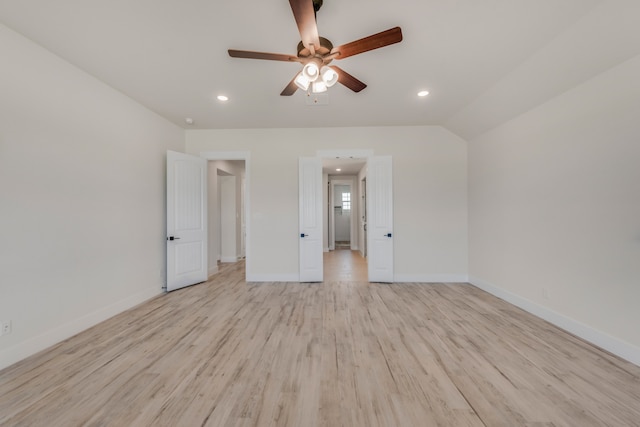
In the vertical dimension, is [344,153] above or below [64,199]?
above

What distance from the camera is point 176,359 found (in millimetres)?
2049

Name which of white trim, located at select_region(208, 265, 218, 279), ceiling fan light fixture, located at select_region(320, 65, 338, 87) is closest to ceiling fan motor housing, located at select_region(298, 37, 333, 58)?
ceiling fan light fixture, located at select_region(320, 65, 338, 87)

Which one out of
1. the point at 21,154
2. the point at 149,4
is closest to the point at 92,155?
the point at 21,154

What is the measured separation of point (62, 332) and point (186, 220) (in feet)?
6.45

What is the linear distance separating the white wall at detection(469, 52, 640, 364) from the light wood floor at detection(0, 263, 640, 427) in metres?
0.35

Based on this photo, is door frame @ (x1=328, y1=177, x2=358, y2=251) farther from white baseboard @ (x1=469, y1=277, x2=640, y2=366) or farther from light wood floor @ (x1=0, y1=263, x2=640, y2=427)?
light wood floor @ (x1=0, y1=263, x2=640, y2=427)

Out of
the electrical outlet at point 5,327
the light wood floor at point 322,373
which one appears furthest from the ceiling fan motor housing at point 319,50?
the electrical outlet at point 5,327

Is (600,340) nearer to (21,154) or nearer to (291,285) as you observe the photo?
(291,285)

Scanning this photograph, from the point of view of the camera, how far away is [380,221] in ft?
14.0

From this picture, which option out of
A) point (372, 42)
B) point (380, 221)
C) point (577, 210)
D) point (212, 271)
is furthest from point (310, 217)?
point (577, 210)

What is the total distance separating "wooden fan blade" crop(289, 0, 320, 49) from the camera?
134cm

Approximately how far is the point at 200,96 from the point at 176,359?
303 cm

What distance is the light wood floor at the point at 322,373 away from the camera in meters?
1.48

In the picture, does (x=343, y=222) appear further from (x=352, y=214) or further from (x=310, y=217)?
(x=310, y=217)
